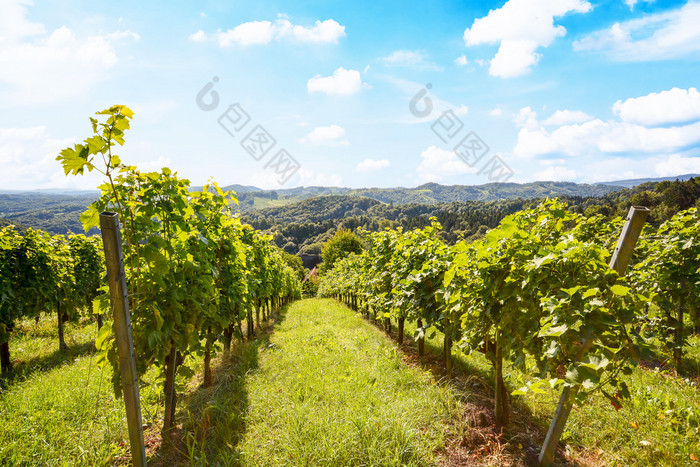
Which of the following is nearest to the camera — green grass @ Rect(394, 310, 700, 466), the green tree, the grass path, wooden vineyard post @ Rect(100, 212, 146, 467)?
wooden vineyard post @ Rect(100, 212, 146, 467)

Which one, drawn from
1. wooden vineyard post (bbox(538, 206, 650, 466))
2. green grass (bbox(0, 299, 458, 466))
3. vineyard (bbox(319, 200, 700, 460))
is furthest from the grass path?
wooden vineyard post (bbox(538, 206, 650, 466))

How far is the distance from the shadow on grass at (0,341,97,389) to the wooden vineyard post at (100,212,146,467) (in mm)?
6641

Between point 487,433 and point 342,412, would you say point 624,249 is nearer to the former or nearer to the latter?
point 487,433

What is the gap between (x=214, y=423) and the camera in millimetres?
4516

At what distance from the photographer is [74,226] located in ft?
593

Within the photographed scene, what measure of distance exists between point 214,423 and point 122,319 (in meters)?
2.63

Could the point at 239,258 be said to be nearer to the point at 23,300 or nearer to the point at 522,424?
the point at 522,424

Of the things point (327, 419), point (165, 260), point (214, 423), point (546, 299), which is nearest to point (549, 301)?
point (546, 299)

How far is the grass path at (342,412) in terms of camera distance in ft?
11.6

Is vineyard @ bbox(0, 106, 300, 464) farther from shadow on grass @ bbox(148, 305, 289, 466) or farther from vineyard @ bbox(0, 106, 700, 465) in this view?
shadow on grass @ bbox(148, 305, 289, 466)

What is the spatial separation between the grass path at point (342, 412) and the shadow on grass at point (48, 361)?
6277 mm

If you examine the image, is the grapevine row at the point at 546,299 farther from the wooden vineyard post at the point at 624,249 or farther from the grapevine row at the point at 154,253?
the grapevine row at the point at 154,253

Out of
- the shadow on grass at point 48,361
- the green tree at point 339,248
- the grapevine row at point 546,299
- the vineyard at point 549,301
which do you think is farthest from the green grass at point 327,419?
the green tree at point 339,248

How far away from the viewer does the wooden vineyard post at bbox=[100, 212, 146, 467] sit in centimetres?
274
